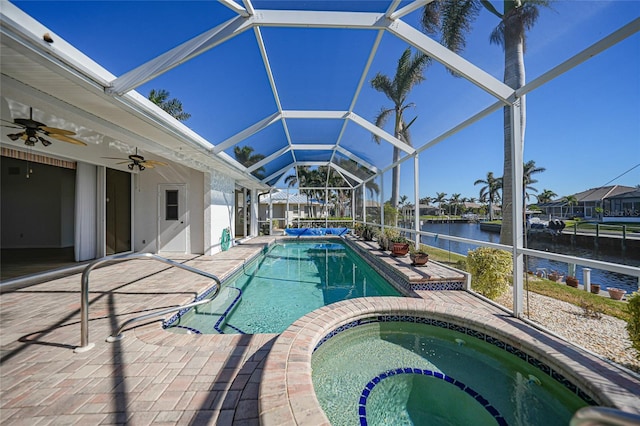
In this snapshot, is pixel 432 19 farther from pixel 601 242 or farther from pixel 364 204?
pixel 364 204

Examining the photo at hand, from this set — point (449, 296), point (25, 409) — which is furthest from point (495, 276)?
point (25, 409)

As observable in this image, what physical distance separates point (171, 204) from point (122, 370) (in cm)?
656

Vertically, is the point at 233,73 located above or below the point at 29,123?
above

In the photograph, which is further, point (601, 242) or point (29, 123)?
point (601, 242)

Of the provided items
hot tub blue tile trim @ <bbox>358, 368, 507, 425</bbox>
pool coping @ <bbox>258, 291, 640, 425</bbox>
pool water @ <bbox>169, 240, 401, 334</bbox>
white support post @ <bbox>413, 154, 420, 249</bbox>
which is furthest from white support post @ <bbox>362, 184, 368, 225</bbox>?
hot tub blue tile trim @ <bbox>358, 368, 507, 425</bbox>

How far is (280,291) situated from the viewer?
17.5ft

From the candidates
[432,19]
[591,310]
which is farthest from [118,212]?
[591,310]

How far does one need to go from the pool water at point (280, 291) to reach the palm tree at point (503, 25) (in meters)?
3.63

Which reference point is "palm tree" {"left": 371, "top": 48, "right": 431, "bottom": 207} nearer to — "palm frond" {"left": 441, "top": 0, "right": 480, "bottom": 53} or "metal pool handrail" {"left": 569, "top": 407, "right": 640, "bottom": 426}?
"palm frond" {"left": 441, "top": 0, "right": 480, "bottom": 53}

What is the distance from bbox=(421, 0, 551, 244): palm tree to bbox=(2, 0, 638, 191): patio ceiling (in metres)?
0.99

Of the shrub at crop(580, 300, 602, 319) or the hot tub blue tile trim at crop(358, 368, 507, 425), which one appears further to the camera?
the shrub at crop(580, 300, 602, 319)

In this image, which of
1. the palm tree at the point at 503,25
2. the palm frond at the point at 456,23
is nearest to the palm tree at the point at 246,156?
the palm tree at the point at 503,25

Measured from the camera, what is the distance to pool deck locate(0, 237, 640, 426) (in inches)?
66.4

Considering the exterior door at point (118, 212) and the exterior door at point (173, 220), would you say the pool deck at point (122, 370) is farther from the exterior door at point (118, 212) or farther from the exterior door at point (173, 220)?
the exterior door at point (173, 220)
